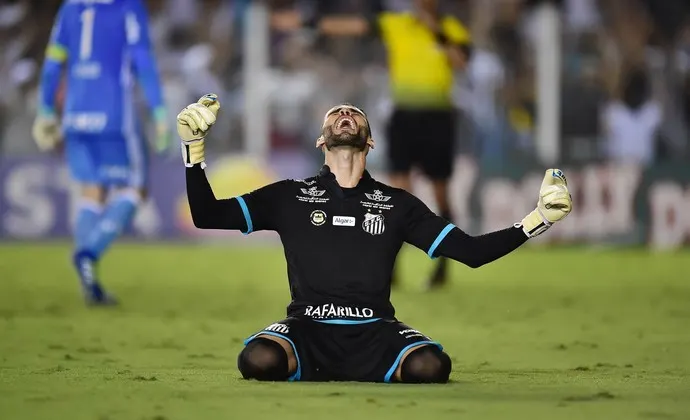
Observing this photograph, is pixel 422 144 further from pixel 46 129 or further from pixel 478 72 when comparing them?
pixel 478 72

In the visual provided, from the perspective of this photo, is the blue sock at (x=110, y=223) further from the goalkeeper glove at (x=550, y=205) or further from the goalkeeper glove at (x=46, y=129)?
the goalkeeper glove at (x=550, y=205)

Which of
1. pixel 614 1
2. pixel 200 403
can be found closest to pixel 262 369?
pixel 200 403

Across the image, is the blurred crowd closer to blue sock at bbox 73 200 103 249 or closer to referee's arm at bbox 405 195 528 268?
blue sock at bbox 73 200 103 249

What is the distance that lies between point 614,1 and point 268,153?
5.70 metres

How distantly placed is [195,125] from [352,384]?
4.21 feet

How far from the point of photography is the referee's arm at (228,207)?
632 centimetres

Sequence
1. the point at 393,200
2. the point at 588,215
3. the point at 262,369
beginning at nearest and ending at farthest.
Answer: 1. the point at 262,369
2. the point at 393,200
3. the point at 588,215

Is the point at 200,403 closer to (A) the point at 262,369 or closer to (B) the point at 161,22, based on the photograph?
(A) the point at 262,369

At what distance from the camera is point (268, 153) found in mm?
19219

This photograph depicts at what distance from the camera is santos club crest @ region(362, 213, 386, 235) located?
660 centimetres

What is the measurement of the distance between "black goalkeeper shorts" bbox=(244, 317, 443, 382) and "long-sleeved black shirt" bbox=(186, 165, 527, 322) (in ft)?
0.29

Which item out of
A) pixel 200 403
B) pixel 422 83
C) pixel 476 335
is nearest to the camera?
pixel 200 403

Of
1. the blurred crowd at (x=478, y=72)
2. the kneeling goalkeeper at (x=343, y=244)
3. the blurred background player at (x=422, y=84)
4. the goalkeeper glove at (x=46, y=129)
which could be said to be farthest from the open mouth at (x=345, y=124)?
the blurred crowd at (x=478, y=72)

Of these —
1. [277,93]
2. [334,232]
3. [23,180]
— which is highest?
[277,93]
